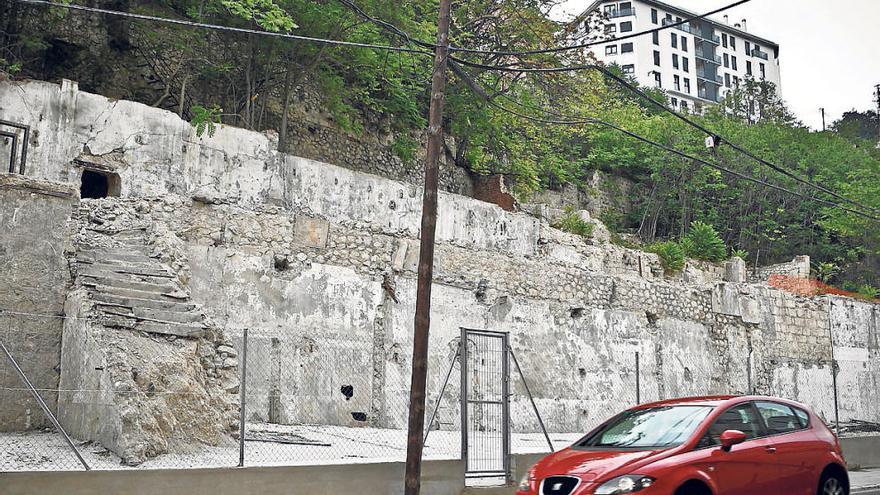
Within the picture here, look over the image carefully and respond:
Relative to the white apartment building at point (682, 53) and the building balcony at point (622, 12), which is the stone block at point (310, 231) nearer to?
the white apartment building at point (682, 53)

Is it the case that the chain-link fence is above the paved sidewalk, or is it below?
above

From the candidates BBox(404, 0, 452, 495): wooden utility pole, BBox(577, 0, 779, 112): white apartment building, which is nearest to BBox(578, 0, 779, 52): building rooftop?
BBox(577, 0, 779, 112): white apartment building

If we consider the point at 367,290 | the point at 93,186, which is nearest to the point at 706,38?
the point at 367,290

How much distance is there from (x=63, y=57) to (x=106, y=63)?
1.06 meters

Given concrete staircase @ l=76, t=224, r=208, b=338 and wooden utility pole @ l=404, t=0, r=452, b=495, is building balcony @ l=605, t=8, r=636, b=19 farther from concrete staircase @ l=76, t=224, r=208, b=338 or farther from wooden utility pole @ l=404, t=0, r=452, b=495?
concrete staircase @ l=76, t=224, r=208, b=338

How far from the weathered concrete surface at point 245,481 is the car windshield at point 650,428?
2.88 meters

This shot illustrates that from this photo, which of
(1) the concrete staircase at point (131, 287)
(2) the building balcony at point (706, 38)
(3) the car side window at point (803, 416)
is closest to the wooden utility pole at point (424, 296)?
(1) the concrete staircase at point (131, 287)

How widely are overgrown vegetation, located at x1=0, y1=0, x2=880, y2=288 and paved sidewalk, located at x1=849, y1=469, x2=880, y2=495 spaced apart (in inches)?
407

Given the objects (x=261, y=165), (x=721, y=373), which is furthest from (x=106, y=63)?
(x=721, y=373)

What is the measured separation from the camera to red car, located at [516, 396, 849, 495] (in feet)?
25.1

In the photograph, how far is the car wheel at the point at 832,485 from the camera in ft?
29.3

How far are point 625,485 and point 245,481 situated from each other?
4354mm

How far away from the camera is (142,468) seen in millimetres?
9234

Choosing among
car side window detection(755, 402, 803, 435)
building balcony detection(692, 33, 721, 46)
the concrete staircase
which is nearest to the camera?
car side window detection(755, 402, 803, 435)
